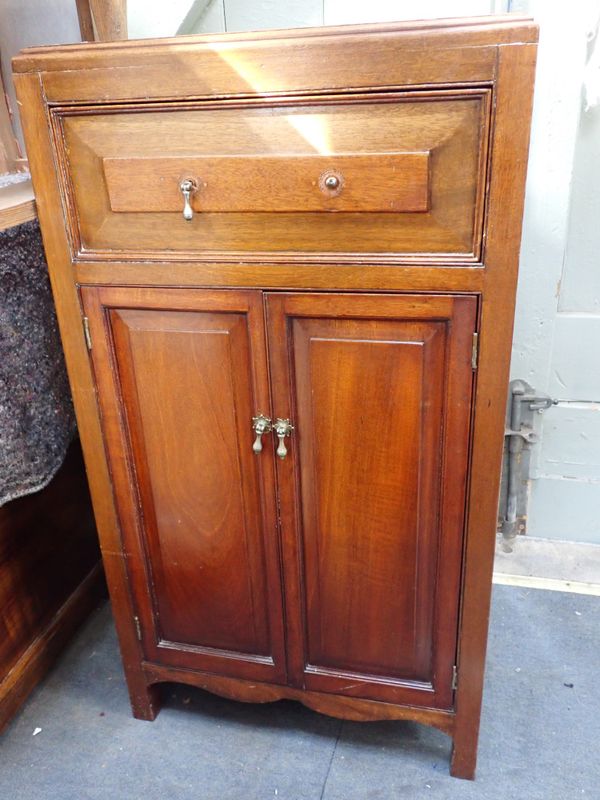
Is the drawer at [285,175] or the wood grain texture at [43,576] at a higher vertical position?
the drawer at [285,175]

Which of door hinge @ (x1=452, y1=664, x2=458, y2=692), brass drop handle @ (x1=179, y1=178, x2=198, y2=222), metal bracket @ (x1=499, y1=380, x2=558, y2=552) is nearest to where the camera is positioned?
brass drop handle @ (x1=179, y1=178, x2=198, y2=222)

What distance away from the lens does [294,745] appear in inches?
49.8

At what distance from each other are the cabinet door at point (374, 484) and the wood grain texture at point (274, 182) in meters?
0.12

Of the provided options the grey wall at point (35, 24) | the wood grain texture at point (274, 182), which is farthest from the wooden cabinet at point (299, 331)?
the grey wall at point (35, 24)

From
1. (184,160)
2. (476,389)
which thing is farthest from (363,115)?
(476,389)

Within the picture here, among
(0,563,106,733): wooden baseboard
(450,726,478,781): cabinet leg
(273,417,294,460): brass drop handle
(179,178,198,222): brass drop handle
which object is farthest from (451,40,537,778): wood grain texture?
(0,563,106,733): wooden baseboard

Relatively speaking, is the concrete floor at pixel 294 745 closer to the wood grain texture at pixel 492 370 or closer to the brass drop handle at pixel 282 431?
the wood grain texture at pixel 492 370

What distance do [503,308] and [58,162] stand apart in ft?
2.02

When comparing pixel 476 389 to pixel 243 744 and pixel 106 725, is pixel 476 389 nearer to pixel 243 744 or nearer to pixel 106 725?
pixel 243 744

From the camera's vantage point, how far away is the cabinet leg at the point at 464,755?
1.15 meters

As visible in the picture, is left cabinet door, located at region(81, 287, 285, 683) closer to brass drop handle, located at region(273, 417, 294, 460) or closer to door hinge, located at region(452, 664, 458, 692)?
brass drop handle, located at region(273, 417, 294, 460)

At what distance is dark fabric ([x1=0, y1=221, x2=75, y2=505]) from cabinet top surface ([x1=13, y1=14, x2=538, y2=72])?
256 millimetres

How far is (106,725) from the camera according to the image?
51.9 inches

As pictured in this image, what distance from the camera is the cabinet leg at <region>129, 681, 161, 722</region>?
1293 mm
